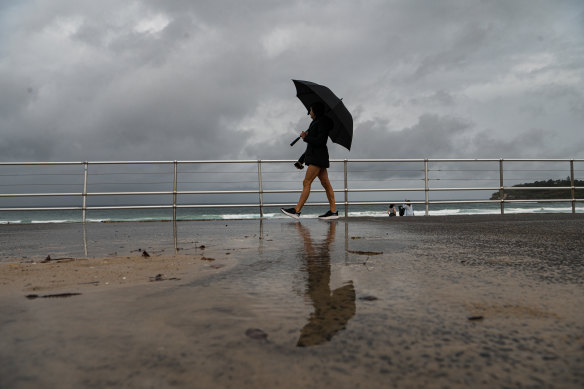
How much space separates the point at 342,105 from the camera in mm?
6457

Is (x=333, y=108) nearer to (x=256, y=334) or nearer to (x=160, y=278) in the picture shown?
(x=160, y=278)

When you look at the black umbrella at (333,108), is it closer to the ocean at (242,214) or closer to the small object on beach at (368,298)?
the small object on beach at (368,298)

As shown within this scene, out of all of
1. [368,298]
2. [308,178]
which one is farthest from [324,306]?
[308,178]

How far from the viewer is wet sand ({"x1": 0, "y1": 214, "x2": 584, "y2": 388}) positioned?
85 centimetres

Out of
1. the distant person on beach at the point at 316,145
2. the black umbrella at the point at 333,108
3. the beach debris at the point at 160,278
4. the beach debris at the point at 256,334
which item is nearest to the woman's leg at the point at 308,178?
the distant person on beach at the point at 316,145

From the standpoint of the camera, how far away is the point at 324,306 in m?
1.36

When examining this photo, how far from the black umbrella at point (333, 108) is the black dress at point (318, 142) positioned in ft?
0.62

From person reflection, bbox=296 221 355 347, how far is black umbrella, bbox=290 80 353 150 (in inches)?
167

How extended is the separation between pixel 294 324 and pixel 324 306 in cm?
22

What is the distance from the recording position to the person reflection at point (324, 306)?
107 cm

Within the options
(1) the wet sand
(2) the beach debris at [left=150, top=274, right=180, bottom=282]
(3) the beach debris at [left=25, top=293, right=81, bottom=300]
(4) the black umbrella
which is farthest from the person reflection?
(4) the black umbrella

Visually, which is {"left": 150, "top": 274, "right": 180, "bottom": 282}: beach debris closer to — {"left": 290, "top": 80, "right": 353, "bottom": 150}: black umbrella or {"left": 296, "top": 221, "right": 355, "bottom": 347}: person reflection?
{"left": 296, "top": 221, "right": 355, "bottom": 347}: person reflection

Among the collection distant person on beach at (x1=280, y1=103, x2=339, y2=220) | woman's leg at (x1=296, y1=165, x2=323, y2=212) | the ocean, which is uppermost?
distant person on beach at (x1=280, y1=103, x2=339, y2=220)

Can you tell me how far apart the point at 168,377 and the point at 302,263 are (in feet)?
4.94
